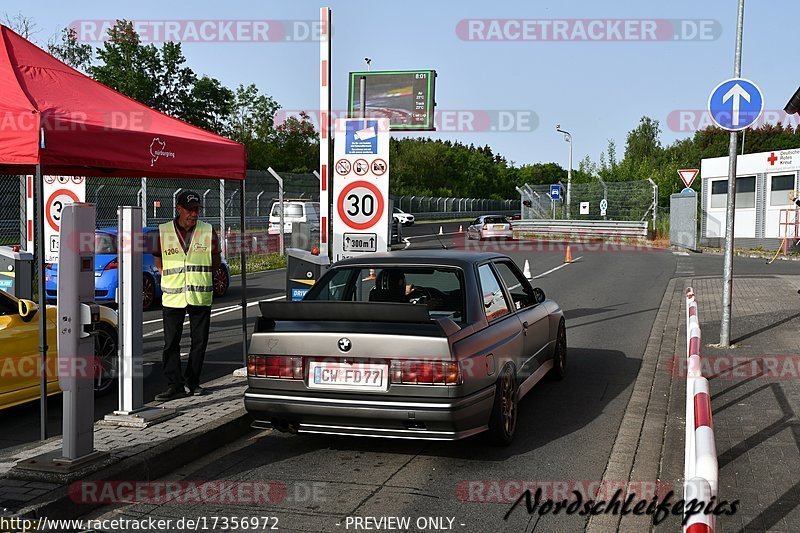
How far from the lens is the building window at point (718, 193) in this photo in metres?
32.9

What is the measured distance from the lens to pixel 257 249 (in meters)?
25.4

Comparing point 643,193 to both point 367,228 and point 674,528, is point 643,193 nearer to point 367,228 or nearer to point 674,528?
point 367,228

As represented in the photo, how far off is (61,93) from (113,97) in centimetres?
81

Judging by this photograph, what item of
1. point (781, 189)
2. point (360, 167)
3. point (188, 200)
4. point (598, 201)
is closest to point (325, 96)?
point (360, 167)

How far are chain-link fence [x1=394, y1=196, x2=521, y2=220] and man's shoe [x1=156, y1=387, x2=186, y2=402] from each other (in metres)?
52.6

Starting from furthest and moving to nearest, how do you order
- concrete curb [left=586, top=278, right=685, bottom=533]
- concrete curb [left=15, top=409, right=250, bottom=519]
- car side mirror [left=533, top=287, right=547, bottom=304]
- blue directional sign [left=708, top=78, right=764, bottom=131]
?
blue directional sign [left=708, top=78, right=764, bottom=131] → car side mirror [left=533, top=287, right=547, bottom=304] → concrete curb [left=586, top=278, right=685, bottom=533] → concrete curb [left=15, top=409, right=250, bottom=519]

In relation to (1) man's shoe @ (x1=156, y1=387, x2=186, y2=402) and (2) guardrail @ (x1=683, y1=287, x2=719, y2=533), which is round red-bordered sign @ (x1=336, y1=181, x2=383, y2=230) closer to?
(1) man's shoe @ (x1=156, y1=387, x2=186, y2=402)

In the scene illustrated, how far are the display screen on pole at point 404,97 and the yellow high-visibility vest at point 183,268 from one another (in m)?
23.4

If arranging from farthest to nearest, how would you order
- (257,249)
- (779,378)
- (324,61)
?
(257,249)
(324,61)
(779,378)

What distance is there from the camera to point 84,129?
244 inches

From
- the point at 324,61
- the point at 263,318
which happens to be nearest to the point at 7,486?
the point at 263,318

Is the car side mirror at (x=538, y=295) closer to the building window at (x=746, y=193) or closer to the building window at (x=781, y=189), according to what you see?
the building window at (x=781, y=189)

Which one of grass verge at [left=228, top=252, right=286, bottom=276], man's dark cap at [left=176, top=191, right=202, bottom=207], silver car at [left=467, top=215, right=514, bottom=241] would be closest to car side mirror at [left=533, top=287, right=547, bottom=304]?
man's dark cap at [left=176, top=191, right=202, bottom=207]

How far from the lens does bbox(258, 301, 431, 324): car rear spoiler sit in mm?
5508
